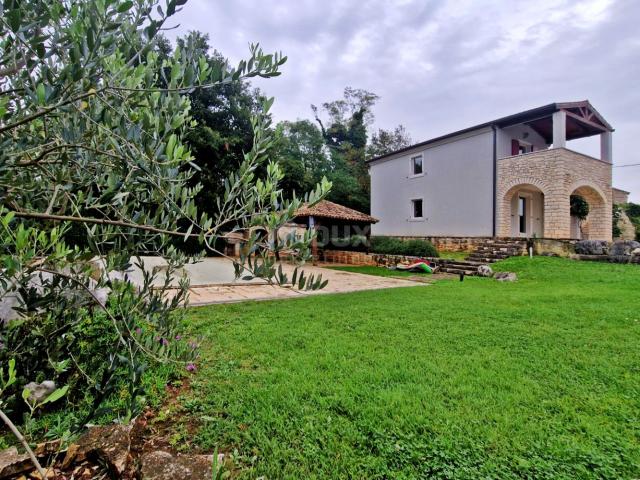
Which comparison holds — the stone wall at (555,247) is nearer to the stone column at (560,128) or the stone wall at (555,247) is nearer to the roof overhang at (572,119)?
the stone column at (560,128)

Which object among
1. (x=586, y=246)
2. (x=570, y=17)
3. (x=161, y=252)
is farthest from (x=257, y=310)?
(x=586, y=246)

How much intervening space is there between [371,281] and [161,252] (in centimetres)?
918

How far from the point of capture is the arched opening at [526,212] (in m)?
16.8

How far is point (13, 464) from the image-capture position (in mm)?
1621

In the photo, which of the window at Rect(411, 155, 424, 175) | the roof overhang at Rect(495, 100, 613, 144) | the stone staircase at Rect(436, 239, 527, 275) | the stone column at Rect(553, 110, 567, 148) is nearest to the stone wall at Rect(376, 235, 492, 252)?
the stone staircase at Rect(436, 239, 527, 275)

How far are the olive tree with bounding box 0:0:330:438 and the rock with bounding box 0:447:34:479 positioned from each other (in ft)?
1.55

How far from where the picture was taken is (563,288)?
8547mm

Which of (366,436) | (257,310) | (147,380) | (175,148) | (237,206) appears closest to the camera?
(175,148)

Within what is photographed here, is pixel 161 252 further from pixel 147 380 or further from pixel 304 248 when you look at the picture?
pixel 147 380

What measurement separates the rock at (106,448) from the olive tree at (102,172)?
0.52 meters

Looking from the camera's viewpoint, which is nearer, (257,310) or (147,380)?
(147,380)

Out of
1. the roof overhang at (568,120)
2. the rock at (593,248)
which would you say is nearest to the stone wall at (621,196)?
the roof overhang at (568,120)

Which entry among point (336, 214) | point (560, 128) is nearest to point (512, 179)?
point (560, 128)

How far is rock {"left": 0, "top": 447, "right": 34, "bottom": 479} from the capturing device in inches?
62.2
